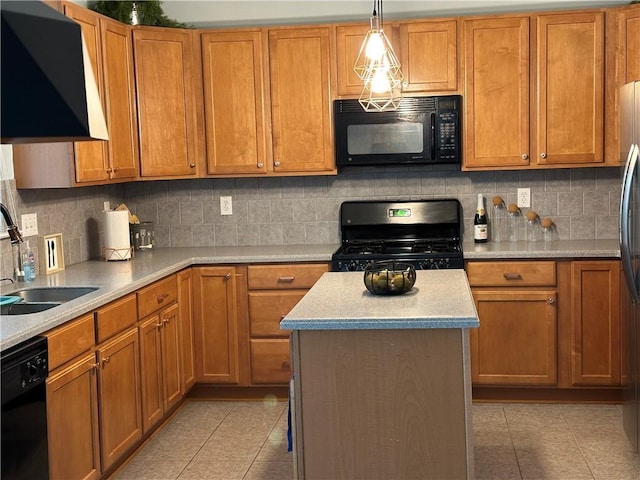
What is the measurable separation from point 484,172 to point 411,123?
0.63 m

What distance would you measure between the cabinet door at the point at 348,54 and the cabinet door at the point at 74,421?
7.70ft

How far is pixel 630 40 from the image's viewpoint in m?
4.66

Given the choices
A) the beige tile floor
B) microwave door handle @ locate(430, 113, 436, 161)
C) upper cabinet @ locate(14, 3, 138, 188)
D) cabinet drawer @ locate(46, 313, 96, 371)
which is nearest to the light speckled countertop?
cabinet drawer @ locate(46, 313, 96, 371)

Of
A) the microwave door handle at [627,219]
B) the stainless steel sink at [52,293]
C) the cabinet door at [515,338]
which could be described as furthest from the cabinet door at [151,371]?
the microwave door handle at [627,219]

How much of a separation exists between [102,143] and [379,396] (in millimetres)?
2224

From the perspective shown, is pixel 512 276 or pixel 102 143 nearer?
pixel 102 143

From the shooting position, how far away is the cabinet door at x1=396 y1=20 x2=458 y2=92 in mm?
4887

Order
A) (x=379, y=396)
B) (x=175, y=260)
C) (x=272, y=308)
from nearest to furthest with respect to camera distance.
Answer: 1. (x=379, y=396)
2. (x=175, y=260)
3. (x=272, y=308)

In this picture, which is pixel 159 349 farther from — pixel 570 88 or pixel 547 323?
pixel 570 88

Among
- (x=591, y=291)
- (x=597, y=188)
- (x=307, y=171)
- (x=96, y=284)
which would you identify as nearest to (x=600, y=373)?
(x=591, y=291)

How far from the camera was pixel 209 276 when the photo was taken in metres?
4.90

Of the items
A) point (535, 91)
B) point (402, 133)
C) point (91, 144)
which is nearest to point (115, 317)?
point (91, 144)

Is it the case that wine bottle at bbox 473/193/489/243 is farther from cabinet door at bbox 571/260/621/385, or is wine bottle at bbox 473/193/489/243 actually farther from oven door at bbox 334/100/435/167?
cabinet door at bbox 571/260/621/385

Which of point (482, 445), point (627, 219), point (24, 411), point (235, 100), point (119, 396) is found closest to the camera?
point (24, 411)
